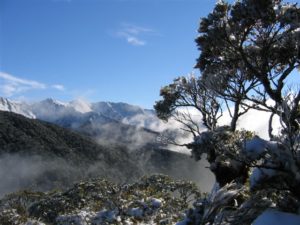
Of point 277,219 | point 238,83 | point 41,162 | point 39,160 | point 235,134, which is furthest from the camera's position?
point 39,160

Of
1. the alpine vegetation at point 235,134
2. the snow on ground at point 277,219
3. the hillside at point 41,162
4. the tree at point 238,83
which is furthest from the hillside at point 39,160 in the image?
the snow on ground at point 277,219

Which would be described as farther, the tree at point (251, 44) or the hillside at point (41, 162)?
the hillside at point (41, 162)

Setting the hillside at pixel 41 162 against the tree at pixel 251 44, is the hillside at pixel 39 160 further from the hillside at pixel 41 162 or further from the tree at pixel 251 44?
the tree at pixel 251 44

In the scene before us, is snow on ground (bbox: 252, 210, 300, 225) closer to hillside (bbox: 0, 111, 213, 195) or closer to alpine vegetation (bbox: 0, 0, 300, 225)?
alpine vegetation (bbox: 0, 0, 300, 225)

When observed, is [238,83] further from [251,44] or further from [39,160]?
[39,160]

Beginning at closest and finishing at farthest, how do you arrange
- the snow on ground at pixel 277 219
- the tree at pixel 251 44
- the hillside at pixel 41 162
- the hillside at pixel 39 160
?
the snow on ground at pixel 277 219
the tree at pixel 251 44
the hillside at pixel 41 162
the hillside at pixel 39 160

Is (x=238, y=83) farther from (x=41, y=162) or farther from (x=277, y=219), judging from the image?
(x=41, y=162)

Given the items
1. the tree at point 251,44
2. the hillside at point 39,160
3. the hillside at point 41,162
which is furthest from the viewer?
the hillside at point 39,160

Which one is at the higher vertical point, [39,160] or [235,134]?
[39,160]

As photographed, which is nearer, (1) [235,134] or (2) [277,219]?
(2) [277,219]

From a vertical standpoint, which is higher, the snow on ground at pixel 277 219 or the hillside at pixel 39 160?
the hillside at pixel 39 160

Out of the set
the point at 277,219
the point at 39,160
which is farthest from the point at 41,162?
the point at 277,219

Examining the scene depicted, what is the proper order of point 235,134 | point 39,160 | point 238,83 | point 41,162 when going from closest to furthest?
point 235,134 → point 238,83 → point 41,162 → point 39,160

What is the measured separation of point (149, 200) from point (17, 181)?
530 feet
